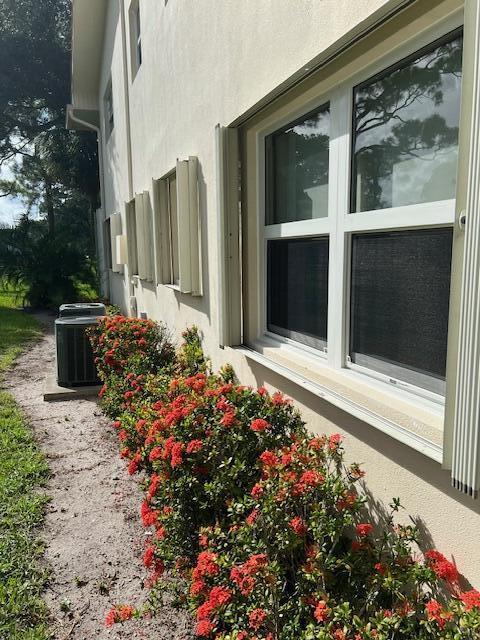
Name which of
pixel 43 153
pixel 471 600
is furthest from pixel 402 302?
pixel 43 153

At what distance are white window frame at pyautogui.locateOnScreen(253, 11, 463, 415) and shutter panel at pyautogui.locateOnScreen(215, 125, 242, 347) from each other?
456 millimetres

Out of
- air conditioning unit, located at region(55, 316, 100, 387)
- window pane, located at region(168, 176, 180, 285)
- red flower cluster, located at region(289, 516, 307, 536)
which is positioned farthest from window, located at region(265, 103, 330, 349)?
air conditioning unit, located at region(55, 316, 100, 387)

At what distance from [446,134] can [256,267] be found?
70.3 inches

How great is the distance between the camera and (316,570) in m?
1.91

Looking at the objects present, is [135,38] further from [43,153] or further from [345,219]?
[43,153]

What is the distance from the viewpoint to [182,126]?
15.9 feet

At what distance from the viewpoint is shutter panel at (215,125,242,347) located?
3.35 metres

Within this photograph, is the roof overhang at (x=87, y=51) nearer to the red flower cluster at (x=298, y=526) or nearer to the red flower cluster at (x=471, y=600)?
the red flower cluster at (x=298, y=526)

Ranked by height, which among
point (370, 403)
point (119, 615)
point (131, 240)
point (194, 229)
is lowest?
point (119, 615)

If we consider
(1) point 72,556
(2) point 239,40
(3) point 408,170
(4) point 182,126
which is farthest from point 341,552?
(4) point 182,126

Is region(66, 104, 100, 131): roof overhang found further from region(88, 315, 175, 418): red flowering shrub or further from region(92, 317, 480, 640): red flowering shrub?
region(92, 317, 480, 640): red flowering shrub

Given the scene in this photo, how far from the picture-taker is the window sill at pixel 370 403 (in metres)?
1.75

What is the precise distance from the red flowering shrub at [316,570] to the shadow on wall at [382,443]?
0.12 meters

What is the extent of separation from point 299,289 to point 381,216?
0.91m
